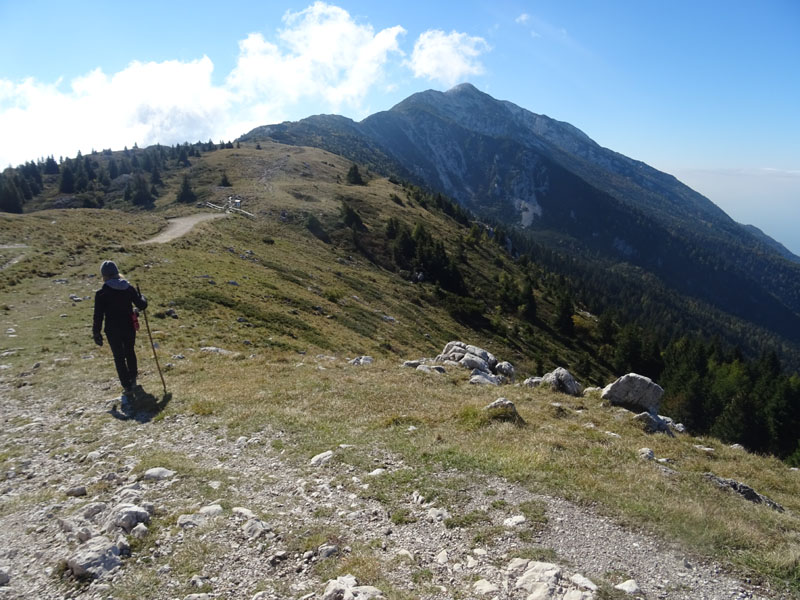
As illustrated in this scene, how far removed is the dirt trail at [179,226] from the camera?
49688 mm

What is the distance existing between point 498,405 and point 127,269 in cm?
3287

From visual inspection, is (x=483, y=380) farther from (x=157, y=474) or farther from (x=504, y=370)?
(x=157, y=474)

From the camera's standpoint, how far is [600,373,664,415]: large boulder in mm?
17672

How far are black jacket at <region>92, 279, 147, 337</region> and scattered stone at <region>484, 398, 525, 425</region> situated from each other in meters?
12.3

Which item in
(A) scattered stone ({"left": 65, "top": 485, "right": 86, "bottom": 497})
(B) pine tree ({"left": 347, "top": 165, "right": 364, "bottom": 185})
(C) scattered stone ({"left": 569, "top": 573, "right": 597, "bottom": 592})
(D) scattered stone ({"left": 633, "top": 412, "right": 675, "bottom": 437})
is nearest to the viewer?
(C) scattered stone ({"left": 569, "top": 573, "right": 597, "bottom": 592})

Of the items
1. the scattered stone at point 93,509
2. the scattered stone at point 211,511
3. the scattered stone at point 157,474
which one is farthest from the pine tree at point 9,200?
the scattered stone at point 211,511

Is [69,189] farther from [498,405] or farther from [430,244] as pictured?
[498,405]

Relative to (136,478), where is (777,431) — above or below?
below

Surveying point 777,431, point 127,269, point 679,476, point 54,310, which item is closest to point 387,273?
point 127,269

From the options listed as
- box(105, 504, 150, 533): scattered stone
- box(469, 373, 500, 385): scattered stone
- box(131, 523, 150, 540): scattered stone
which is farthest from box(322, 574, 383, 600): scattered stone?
box(469, 373, 500, 385): scattered stone

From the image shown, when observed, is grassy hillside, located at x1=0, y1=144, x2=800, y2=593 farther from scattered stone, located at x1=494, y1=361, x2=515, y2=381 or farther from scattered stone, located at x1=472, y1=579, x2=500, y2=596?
scattered stone, located at x1=494, y1=361, x2=515, y2=381

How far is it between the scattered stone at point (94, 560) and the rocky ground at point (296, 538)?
0.02 metres

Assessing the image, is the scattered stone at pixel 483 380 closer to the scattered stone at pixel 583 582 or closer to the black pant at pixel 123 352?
the scattered stone at pixel 583 582

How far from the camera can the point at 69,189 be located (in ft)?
376
